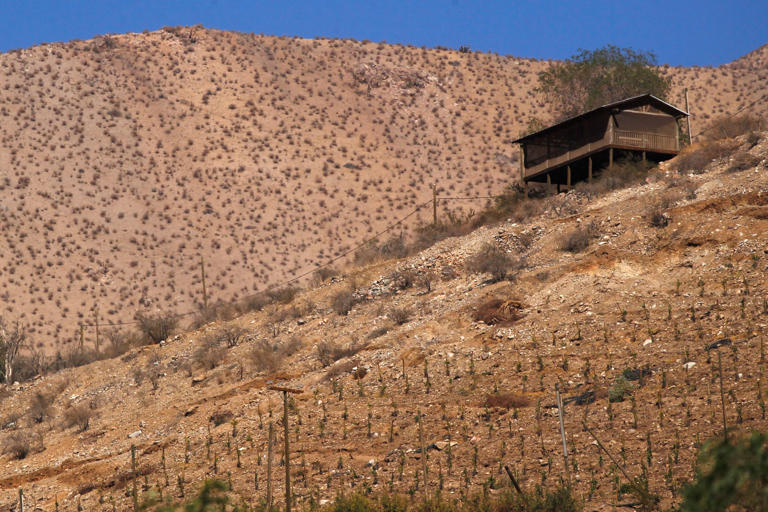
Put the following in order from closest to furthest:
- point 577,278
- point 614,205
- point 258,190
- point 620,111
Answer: point 577,278 → point 614,205 → point 620,111 → point 258,190

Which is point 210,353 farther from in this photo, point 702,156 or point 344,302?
point 702,156

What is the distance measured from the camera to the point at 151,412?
24172 mm

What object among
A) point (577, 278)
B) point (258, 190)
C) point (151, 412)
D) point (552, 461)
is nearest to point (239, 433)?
point (151, 412)

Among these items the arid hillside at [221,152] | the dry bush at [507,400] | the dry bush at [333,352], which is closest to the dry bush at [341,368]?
the dry bush at [333,352]

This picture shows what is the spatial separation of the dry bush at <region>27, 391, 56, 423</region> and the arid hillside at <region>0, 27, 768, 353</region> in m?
18.1

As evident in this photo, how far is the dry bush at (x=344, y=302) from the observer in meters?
29.5

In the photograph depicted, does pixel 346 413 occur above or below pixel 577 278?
below

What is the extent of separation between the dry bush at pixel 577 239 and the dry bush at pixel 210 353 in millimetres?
11248

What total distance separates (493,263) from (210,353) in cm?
954

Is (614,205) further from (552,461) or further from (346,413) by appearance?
(552,461)

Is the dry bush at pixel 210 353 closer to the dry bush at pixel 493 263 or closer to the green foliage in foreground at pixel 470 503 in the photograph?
the dry bush at pixel 493 263

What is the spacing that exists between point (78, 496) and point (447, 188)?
164 ft

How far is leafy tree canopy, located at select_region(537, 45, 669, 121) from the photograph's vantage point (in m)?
53.1

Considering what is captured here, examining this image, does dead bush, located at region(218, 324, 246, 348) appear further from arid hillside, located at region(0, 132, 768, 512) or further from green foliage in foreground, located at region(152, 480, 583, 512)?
green foliage in foreground, located at region(152, 480, 583, 512)
